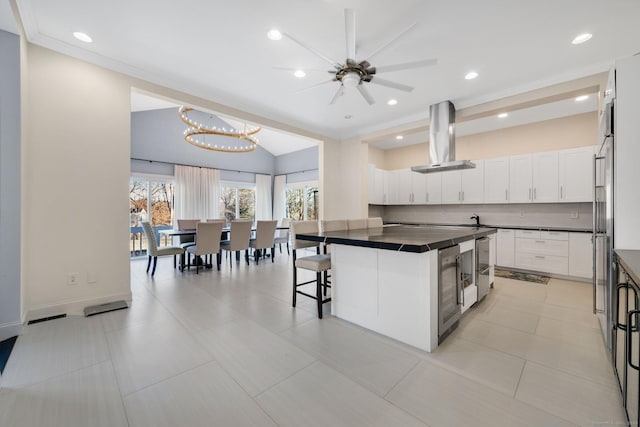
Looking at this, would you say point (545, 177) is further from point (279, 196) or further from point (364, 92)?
point (279, 196)

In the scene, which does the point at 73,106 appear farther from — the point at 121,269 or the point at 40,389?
Result: the point at 40,389

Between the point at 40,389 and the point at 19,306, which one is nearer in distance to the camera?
the point at 40,389

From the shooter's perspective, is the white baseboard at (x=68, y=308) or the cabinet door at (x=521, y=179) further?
the cabinet door at (x=521, y=179)

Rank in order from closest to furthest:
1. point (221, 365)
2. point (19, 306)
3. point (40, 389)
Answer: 1. point (40, 389)
2. point (221, 365)
3. point (19, 306)

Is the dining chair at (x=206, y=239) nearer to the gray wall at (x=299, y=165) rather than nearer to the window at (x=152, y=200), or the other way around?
the window at (x=152, y=200)

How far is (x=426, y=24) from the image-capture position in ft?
7.62

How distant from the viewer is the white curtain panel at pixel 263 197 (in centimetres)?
888

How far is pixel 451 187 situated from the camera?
534cm

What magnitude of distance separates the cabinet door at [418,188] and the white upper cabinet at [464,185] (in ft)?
1.34

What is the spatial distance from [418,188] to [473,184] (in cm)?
111

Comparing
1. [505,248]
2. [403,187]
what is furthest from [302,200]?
[505,248]

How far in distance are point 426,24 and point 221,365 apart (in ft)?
10.8

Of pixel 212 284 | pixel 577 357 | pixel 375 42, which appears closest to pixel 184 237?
pixel 212 284

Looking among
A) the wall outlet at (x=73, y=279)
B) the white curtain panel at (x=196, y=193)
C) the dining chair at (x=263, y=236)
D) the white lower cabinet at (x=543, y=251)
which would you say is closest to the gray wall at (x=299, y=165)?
the white curtain panel at (x=196, y=193)
